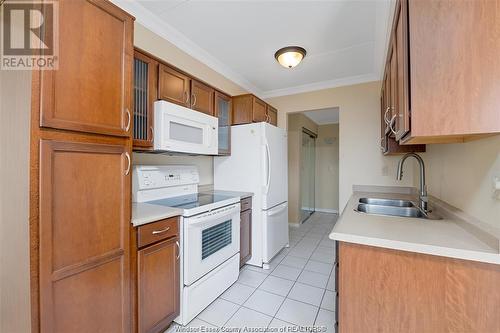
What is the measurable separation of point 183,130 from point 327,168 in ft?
14.9

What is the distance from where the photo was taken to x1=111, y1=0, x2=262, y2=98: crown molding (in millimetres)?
1841

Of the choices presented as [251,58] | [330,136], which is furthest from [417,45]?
[330,136]

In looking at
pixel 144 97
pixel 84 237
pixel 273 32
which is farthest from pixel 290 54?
pixel 84 237

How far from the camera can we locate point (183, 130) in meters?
1.96

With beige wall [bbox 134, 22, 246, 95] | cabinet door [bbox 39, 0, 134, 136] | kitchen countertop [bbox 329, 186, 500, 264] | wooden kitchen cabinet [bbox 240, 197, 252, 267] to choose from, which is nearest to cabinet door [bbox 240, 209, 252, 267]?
wooden kitchen cabinet [bbox 240, 197, 252, 267]

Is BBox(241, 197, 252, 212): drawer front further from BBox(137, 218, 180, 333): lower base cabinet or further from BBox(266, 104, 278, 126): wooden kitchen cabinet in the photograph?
→ BBox(266, 104, 278, 126): wooden kitchen cabinet

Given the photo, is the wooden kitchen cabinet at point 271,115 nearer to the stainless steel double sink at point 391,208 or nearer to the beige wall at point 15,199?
the stainless steel double sink at point 391,208

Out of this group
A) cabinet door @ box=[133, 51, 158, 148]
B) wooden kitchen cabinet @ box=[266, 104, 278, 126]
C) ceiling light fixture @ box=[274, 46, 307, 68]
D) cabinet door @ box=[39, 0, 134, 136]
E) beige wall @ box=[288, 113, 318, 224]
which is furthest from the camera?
beige wall @ box=[288, 113, 318, 224]

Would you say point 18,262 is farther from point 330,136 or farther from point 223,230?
point 330,136

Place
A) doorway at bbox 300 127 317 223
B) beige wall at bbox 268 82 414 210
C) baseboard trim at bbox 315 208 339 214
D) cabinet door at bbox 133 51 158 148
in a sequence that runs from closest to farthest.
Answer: cabinet door at bbox 133 51 158 148 < beige wall at bbox 268 82 414 210 < doorway at bbox 300 127 317 223 < baseboard trim at bbox 315 208 339 214

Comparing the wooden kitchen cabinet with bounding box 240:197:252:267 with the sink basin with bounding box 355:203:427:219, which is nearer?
the sink basin with bounding box 355:203:427:219

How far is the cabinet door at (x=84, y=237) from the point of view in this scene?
3.16ft

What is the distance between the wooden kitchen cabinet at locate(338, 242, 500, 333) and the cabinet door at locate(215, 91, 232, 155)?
1.82 metres

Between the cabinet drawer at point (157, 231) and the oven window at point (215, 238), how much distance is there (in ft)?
0.91
